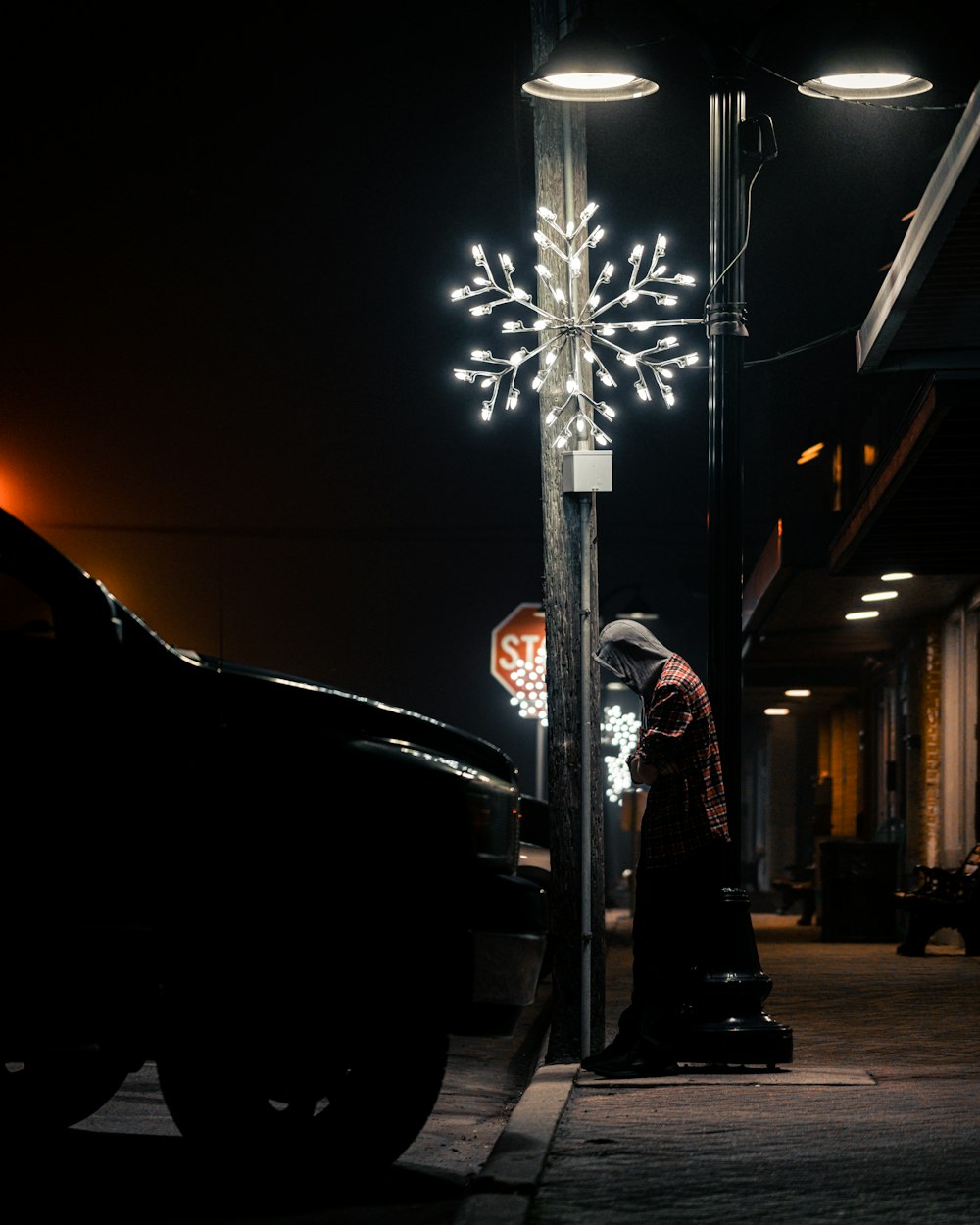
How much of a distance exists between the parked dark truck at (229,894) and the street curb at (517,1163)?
1.10 ft

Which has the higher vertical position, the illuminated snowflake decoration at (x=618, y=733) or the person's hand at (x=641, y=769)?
the illuminated snowflake decoration at (x=618, y=733)

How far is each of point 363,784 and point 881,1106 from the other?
8.69 ft

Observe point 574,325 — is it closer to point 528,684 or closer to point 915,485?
point 915,485

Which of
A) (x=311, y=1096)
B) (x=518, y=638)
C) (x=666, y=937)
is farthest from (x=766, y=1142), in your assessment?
(x=518, y=638)

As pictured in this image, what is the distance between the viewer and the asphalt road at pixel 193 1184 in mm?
5516

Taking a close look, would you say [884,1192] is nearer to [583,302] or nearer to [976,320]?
[583,302]

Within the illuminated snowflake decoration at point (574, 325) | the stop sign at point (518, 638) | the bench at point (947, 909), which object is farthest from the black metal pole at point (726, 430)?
the stop sign at point (518, 638)

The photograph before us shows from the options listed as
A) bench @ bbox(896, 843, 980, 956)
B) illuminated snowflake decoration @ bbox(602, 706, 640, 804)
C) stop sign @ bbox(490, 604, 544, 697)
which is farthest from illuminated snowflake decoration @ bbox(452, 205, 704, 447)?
illuminated snowflake decoration @ bbox(602, 706, 640, 804)

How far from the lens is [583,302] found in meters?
9.16

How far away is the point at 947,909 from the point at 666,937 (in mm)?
9547

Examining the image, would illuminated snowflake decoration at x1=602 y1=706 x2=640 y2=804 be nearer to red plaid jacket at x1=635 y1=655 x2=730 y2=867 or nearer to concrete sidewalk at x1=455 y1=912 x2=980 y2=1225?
concrete sidewalk at x1=455 y1=912 x2=980 y2=1225

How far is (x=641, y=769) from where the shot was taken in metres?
8.08

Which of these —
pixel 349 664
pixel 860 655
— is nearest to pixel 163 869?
pixel 860 655

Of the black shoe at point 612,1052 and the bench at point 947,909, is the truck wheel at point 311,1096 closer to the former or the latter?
the black shoe at point 612,1052
